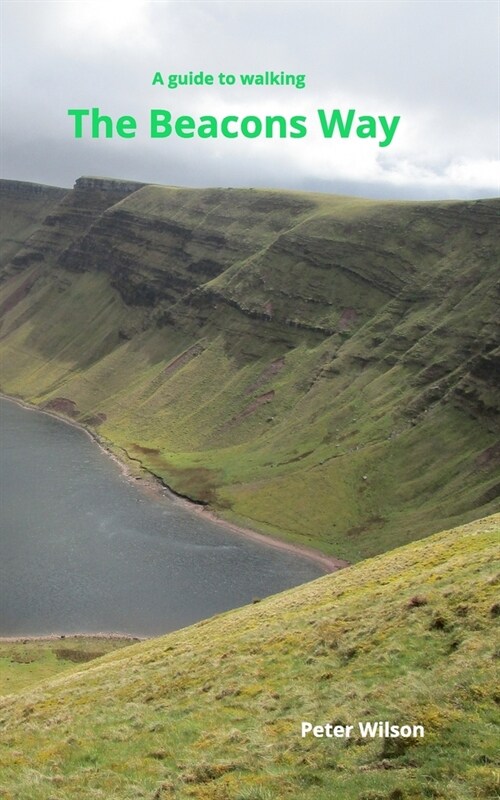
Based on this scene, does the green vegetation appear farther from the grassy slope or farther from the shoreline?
the grassy slope

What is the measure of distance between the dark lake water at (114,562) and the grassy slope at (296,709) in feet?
171

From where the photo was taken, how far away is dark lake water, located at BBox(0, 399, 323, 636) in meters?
99.7

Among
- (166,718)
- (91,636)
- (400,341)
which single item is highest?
(400,341)

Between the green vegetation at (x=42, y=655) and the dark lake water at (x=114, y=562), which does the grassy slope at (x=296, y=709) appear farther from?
the dark lake water at (x=114, y=562)

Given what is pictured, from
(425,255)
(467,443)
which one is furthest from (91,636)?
(425,255)

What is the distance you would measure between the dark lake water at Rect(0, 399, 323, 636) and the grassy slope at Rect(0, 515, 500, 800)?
171ft

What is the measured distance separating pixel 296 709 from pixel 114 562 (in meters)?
95.6

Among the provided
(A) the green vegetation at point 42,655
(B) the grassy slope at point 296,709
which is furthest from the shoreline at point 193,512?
(B) the grassy slope at point 296,709

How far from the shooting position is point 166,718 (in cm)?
3294

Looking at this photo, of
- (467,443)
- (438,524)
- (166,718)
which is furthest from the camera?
(467,443)

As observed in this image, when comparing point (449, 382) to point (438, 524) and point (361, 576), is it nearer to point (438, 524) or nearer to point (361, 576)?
point (438, 524)

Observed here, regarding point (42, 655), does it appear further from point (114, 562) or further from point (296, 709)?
point (296, 709)

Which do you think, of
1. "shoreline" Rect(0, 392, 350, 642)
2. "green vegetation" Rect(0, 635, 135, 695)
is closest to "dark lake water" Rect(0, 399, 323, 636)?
"shoreline" Rect(0, 392, 350, 642)

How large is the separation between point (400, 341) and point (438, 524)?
66.4 meters
